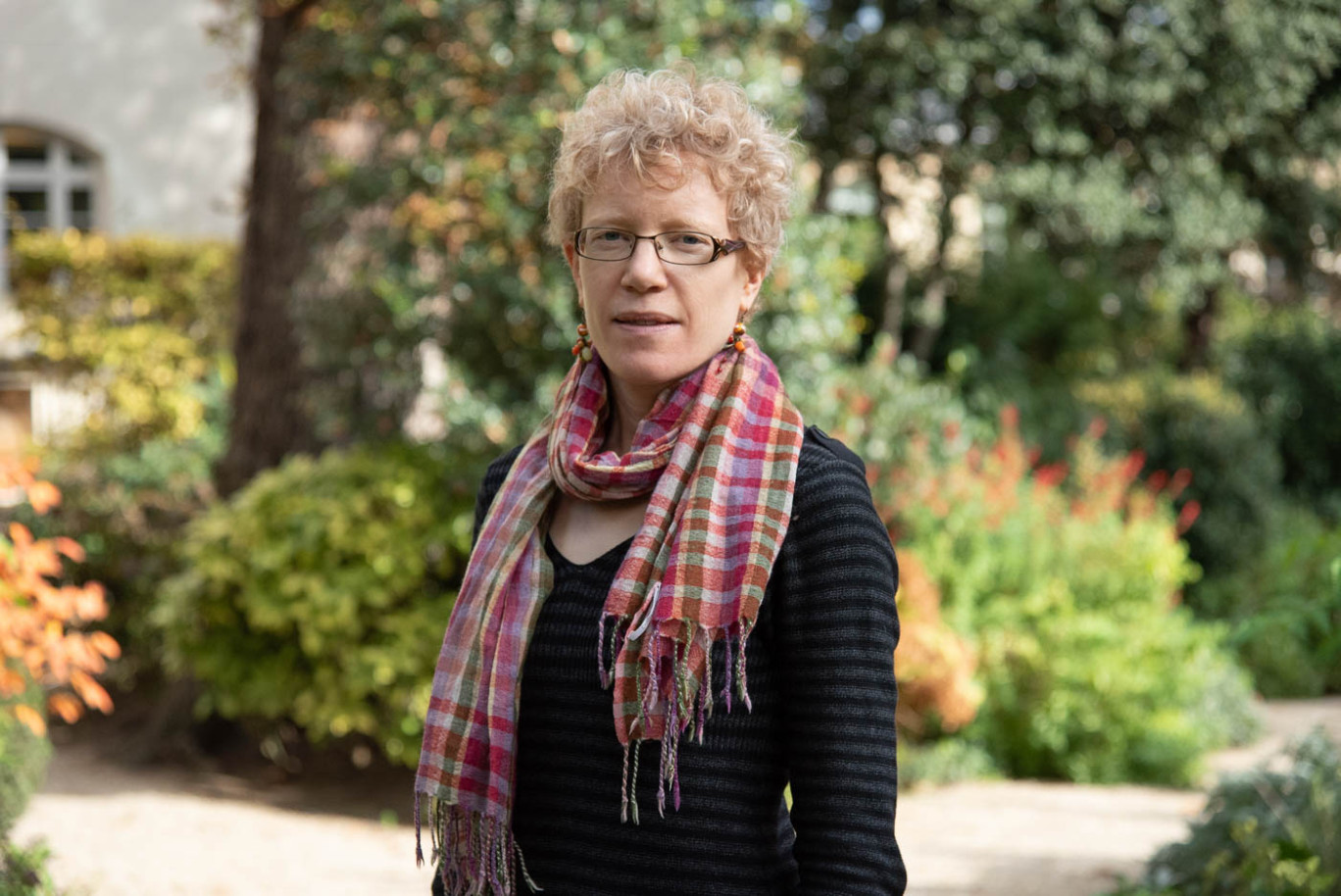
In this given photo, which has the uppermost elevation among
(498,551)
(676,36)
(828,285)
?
(676,36)

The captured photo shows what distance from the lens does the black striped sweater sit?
1.67m

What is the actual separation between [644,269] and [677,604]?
0.45m

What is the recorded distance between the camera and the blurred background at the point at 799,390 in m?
5.52

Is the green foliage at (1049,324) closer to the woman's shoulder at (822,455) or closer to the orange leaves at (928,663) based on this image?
the orange leaves at (928,663)

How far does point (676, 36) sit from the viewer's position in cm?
554

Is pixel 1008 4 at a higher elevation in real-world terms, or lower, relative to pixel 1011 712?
higher

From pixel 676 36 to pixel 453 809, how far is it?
4234mm

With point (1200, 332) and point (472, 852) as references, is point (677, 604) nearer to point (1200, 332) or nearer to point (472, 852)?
point (472, 852)

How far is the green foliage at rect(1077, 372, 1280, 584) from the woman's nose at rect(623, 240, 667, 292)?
8815 mm

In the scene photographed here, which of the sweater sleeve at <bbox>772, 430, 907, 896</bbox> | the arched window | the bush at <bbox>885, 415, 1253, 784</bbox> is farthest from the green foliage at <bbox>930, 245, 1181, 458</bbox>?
the sweater sleeve at <bbox>772, 430, 907, 896</bbox>

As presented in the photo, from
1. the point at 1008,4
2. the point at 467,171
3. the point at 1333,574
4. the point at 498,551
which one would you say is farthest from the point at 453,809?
the point at 1008,4

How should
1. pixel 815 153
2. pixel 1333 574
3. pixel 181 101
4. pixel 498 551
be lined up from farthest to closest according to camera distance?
1. pixel 181 101
2. pixel 815 153
3. pixel 1333 574
4. pixel 498 551

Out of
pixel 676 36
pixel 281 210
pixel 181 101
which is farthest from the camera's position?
pixel 181 101

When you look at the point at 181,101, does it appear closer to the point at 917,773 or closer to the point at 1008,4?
the point at 1008,4
